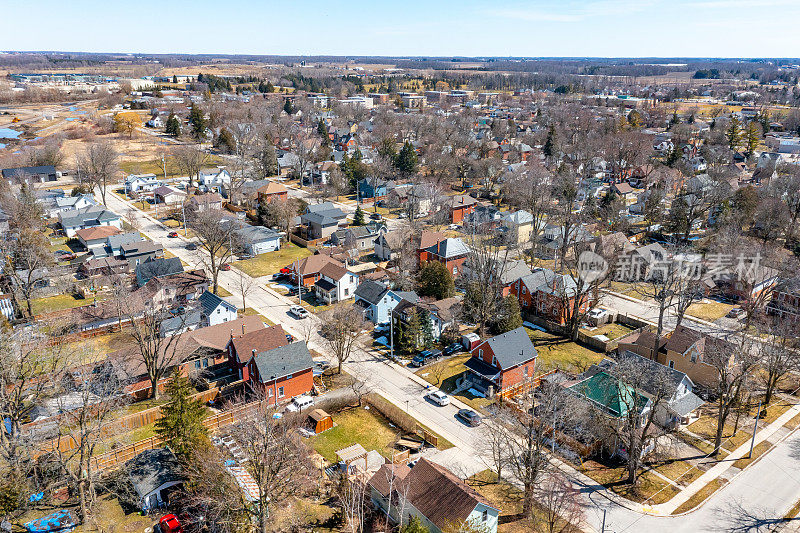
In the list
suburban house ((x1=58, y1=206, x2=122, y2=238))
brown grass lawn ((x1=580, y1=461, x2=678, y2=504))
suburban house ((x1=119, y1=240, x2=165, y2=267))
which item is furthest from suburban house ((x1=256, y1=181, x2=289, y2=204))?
brown grass lawn ((x1=580, y1=461, x2=678, y2=504))

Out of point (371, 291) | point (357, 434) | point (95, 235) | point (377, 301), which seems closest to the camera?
point (357, 434)

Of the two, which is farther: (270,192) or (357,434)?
(270,192)

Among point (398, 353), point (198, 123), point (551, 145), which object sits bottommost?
point (398, 353)

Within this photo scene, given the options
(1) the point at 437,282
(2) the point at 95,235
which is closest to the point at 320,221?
(1) the point at 437,282

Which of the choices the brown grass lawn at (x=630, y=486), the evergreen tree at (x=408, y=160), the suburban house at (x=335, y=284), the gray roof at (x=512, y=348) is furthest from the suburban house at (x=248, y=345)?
the evergreen tree at (x=408, y=160)

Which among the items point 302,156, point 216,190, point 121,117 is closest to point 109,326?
point 216,190

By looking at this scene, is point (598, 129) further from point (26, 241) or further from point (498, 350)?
point (26, 241)

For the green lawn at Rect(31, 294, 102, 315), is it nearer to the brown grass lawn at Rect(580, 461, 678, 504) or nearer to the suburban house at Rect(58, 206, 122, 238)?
the suburban house at Rect(58, 206, 122, 238)

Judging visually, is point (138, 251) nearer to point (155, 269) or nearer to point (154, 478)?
point (155, 269)
